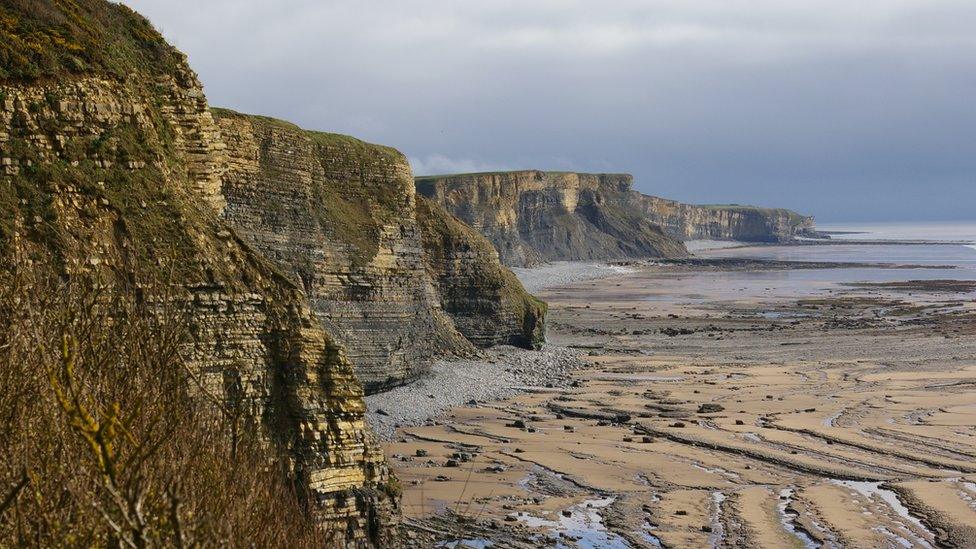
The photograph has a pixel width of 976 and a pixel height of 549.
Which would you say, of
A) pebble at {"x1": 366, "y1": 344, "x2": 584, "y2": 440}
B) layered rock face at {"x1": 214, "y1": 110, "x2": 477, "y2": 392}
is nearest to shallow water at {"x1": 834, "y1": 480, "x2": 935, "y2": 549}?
pebble at {"x1": 366, "y1": 344, "x2": 584, "y2": 440}

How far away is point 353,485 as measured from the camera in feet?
70.6

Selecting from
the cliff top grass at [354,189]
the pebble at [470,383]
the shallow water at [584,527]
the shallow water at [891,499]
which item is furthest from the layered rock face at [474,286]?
the shallow water at [584,527]

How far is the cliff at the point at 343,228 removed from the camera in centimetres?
3778

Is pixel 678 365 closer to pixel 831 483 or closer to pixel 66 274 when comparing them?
pixel 831 483

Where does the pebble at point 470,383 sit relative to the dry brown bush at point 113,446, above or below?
below

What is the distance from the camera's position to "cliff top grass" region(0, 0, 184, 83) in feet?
70.5

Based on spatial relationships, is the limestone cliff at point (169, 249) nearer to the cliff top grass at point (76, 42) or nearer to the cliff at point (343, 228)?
the cliff top grass at point (76, 42)

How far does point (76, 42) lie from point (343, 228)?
64.0 feet

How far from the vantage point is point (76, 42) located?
22547mm

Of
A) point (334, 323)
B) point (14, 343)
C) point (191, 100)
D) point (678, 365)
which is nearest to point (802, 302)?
point (678, 365)

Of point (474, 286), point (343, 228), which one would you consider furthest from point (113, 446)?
point (474, 286)

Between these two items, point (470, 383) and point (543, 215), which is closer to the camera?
point (470, 383)

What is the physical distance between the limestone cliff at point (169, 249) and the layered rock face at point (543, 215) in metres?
113

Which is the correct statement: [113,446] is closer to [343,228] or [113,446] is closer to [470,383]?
[343,228]
